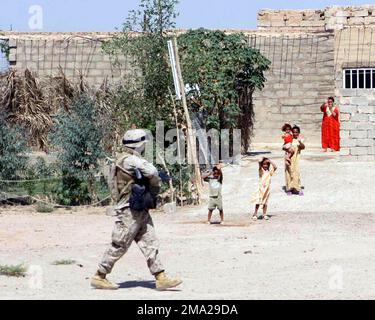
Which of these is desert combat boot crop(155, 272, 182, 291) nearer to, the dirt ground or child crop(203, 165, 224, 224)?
the dirt ground

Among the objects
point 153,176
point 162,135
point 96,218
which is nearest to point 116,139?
point 162,135

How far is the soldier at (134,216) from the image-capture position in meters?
12.4

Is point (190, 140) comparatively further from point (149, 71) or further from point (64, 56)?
point (64, 56)

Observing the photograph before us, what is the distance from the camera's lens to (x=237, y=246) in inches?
631

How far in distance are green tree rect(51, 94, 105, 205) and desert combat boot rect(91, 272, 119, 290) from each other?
826 cm

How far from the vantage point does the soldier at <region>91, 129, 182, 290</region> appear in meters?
12.4

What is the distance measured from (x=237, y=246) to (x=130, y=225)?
3.78 m

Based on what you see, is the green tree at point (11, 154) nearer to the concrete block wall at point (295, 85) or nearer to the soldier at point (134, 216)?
the soldier at point (134, 216)

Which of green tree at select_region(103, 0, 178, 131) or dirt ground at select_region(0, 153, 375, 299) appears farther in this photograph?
green tree at select_region(103, 0, 178, 131)

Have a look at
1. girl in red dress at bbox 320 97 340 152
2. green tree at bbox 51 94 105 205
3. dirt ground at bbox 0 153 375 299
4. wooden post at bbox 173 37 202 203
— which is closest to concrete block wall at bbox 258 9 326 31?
girl in red dress at bbox 320 97 340 152

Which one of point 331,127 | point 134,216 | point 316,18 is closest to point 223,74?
point 331,127

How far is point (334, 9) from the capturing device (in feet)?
103

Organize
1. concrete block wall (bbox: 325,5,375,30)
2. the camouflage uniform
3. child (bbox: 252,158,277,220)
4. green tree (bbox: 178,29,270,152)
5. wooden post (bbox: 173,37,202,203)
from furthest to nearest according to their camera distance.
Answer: concrete block wall (bbox: 325,5,375,30), green tree (bbox: 178,29,270,152), wooden post (bbox: 173,37,202,203), child (bbox: 252,158,277,220), the camouflage uniform

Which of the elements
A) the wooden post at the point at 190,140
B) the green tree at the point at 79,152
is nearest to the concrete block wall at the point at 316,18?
the wooden post at the point at 190,140
